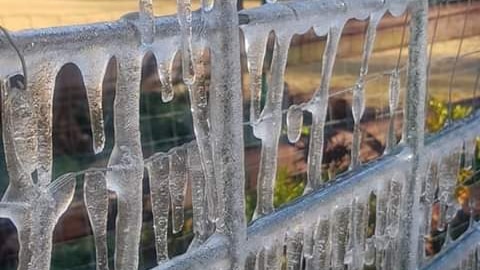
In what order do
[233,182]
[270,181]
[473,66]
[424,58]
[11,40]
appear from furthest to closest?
1. [473,66]
2. [424,58]
3. [270,181]
4. [233,182]
5. [11,40]

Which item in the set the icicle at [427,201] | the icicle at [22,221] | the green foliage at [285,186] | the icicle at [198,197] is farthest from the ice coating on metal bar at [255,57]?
the green foliage at [285,186]

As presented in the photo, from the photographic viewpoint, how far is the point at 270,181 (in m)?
1.01

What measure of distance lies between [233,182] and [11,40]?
32 cm

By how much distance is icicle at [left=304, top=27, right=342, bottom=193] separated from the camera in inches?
42.6

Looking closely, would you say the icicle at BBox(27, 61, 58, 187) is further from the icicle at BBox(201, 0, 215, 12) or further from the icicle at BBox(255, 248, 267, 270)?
the icicle at BBox(255, 248, 267, 270)

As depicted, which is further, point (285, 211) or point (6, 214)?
point (285, 211)

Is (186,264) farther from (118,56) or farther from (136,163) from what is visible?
(118,56)

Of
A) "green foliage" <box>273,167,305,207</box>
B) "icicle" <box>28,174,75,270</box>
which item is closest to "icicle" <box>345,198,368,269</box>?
"icicle" <box>28,174,75,270</box>

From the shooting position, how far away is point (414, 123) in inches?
50.9

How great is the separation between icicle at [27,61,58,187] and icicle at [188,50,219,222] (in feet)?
0.58

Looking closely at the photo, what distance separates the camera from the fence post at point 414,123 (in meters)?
1.26

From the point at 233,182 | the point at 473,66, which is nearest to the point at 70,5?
the point at 473,66

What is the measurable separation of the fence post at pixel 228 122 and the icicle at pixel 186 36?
27 millimetres

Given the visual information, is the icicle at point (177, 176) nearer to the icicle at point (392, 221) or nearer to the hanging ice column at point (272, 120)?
the hanging ice column at point (272, 120)
